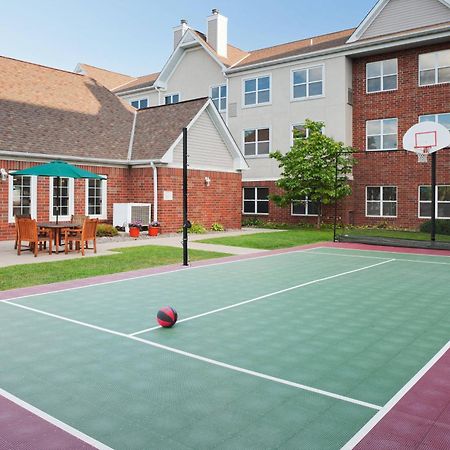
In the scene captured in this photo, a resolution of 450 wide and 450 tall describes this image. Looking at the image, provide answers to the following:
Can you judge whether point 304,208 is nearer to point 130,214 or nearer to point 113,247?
point 130,214

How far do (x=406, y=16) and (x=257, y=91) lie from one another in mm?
9263

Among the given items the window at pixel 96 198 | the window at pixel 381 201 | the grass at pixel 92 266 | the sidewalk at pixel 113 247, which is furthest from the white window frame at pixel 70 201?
the window at pixel 381 201

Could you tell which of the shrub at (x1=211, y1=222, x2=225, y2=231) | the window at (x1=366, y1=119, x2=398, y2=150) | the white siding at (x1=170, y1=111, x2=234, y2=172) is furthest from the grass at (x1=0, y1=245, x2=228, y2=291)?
the window at (x1=366, y1=119, x2=398, y2=150)

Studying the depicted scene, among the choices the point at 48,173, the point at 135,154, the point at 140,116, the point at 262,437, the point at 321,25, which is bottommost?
the point at 262,437

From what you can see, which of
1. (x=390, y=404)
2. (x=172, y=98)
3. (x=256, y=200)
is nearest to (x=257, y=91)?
(x=256, y=200)

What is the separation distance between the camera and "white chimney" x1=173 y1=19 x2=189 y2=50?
36.4m

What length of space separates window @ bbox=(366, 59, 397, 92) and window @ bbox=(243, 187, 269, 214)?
8510 mm

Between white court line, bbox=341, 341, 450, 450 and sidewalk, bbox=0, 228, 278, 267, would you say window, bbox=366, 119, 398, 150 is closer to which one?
sidewalk, bbox=0, 228, 278, 267

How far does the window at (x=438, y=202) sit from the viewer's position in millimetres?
25469

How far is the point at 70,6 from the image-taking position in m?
24.4

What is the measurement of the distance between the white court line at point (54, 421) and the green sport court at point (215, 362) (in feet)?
0.05

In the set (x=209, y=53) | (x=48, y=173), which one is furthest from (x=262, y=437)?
(x=209, y=53)

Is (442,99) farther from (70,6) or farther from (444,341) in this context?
(444,341)

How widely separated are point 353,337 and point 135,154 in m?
18.8
